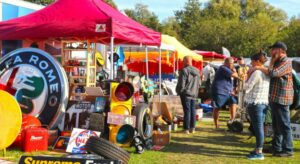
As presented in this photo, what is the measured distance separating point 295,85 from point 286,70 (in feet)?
2.44

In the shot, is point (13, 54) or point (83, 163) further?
point (13, 54)

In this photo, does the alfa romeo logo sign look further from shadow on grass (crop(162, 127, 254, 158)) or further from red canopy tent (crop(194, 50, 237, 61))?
red canopy tent (crop(194, 50, 237, 61))

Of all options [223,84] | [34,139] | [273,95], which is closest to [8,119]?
[34,139]

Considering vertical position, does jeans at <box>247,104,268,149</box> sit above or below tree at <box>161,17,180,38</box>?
below

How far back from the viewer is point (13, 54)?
9.03 metres

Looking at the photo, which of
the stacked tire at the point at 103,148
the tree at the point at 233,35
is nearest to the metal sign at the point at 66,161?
the stacked tire at the point at 103,148

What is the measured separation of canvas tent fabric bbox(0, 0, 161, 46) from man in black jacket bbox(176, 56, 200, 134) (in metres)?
1.25

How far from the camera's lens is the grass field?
7.20 metres

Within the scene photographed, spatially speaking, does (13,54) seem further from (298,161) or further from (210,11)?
(210,11)

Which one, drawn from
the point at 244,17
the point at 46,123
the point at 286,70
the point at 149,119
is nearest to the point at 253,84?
the point at 286,70

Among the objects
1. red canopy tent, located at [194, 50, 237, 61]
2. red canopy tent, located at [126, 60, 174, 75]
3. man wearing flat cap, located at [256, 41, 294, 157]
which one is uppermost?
red canopy tent, located at [194, 50, 237, 61]

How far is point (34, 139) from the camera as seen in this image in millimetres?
7477

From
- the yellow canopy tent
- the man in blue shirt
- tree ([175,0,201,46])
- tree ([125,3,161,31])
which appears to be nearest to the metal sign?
the man in blue shirt

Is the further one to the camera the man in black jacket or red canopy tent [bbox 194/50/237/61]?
red canopy tent [bbox 194/50/237/61]
